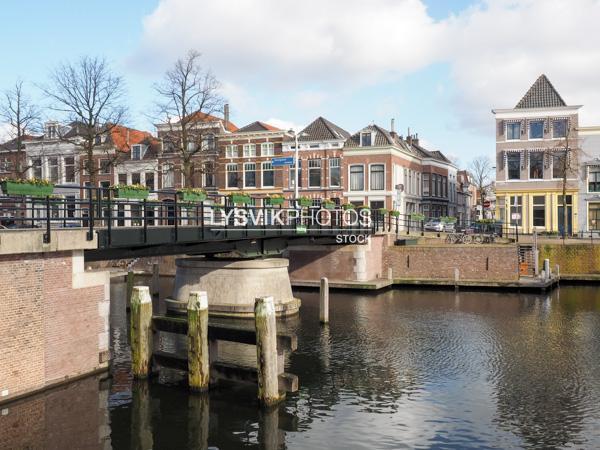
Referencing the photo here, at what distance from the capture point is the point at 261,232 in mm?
22156

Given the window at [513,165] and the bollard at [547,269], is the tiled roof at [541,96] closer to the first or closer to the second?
the window at [513,165]

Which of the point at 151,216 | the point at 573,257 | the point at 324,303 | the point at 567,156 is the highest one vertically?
the point at 567,156

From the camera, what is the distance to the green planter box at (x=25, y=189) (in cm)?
1332

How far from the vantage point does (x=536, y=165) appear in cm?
4562

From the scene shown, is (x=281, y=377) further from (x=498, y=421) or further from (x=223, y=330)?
(x=498, y=421)

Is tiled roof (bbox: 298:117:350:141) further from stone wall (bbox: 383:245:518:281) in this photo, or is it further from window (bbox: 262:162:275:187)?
stone wall (bbox: 383:245:518:281)

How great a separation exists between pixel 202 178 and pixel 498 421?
43120mm

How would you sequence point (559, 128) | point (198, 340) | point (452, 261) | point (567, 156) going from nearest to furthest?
point (198, 340) → point (452, 261) → point (567, 156) → point (559, 128)

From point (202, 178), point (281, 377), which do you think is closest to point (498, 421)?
point (281, 377)

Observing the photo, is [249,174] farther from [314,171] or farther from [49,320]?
[49,320]

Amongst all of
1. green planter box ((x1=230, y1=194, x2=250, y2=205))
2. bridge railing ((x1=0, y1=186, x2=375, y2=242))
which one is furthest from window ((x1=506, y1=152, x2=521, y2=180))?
green planter box ((x1=230, y1=194, x2=250, y2=205))

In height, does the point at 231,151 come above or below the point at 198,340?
above

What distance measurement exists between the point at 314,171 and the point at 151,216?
23.5 metres

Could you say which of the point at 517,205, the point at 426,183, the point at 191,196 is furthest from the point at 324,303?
the point at 426,183
